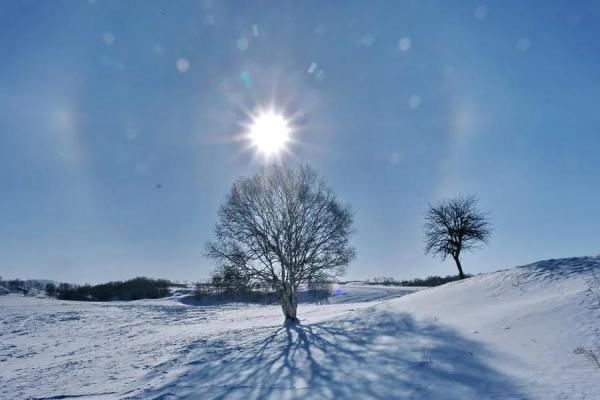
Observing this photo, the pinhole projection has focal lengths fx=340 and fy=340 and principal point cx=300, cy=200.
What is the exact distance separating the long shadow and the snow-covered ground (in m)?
0.03

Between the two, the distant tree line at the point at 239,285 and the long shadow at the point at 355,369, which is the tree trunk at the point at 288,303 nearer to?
the distant tree line at the point at 239,285

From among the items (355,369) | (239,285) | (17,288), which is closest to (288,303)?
(239,285)

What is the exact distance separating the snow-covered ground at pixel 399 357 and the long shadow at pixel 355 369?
3 centimetres

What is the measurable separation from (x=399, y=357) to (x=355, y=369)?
3.54ft

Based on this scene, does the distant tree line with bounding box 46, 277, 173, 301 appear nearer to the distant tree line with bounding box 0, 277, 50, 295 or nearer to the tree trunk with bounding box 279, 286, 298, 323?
the distant tree line with bounding box 0, 277, 50, 295

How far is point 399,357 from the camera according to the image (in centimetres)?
776

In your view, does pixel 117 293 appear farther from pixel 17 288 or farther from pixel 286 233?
pixel 286 233

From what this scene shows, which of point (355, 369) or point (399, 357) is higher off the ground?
point (399, 357)

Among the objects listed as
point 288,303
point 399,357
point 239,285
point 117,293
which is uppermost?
point 117,293

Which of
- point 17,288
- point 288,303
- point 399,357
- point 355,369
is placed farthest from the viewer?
point 17,288

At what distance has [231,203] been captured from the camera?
20.6m

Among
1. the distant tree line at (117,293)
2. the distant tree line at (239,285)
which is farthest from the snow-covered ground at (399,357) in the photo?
the distant tree line at (117,293)

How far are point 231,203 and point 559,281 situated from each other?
15.9m

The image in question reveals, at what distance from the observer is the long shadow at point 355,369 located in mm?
5789
